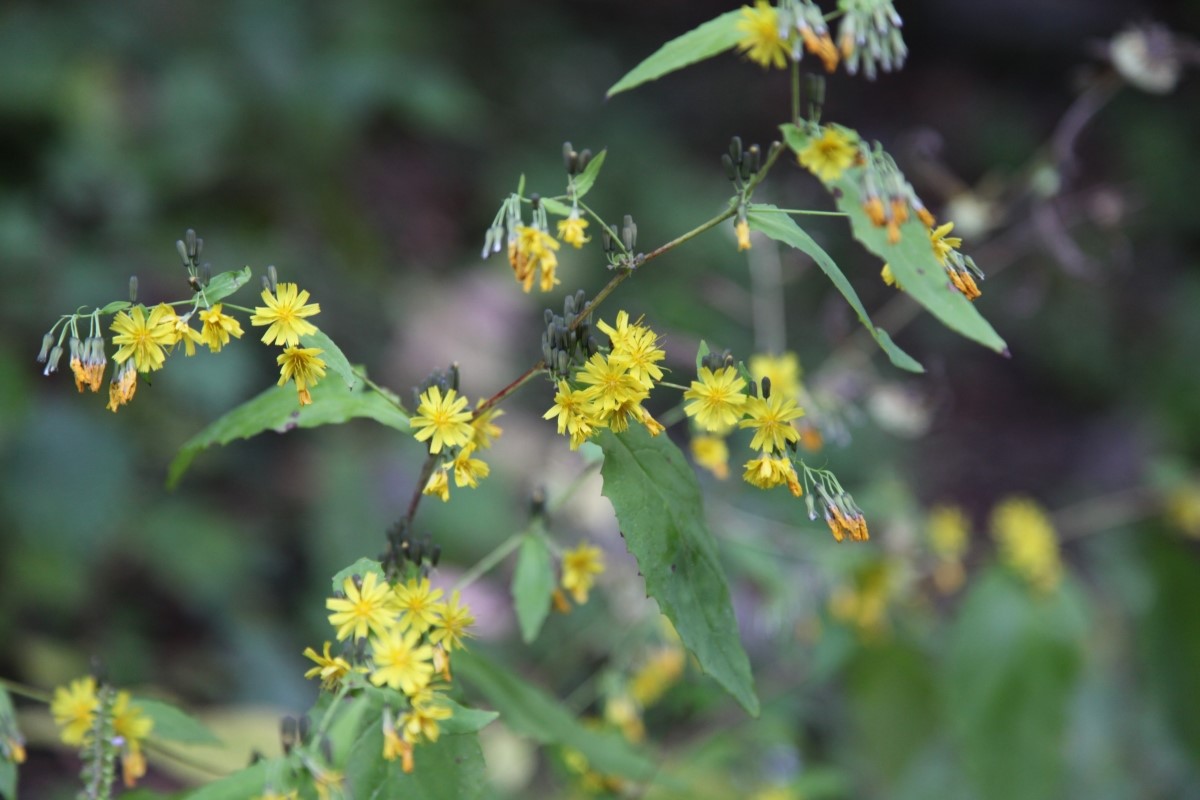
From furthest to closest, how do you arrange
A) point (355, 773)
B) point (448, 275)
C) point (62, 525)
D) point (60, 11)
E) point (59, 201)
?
point (448, 275)
point (60, 11)
point (59, 201)
point (62, 525)
point (355, 773)

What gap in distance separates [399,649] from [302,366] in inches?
9.7

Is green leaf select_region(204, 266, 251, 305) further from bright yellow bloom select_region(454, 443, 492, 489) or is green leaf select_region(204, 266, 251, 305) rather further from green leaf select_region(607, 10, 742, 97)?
green leaf select_region(607, 10, 742, 97)

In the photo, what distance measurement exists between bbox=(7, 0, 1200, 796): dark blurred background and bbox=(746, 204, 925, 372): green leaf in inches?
28.9

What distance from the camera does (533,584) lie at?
3.84ft

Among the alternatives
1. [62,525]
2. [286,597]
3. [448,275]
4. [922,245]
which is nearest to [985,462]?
[448,275]

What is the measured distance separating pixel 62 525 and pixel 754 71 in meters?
3.52

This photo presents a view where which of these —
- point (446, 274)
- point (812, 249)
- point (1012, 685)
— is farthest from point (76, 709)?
point (446, 274)

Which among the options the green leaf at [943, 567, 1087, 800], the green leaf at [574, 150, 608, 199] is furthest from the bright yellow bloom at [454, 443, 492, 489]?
the green leaf at [943, 567, 1087, 800]

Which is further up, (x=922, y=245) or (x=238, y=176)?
(x=238, y=176)

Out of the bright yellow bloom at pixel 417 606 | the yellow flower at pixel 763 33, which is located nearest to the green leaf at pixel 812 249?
the yellow flower at pixel 763 33

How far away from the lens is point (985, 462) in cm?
505

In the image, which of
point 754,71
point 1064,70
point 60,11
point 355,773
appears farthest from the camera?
point 1064,70

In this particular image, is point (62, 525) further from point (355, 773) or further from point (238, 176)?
point (355, 773)

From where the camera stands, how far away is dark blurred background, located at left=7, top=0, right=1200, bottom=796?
261 cm
